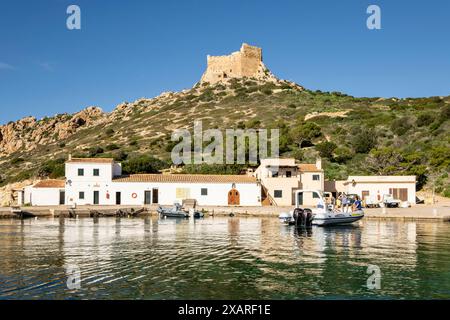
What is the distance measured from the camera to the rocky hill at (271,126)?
63.5 m

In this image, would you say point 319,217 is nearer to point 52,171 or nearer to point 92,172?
point 92,172

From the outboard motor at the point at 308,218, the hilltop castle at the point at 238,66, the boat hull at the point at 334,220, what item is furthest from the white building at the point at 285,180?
the hilltop castle at the point at 238,66

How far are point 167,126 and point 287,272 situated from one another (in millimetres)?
83855

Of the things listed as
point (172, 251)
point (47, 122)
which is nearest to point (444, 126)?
point (172, 251)

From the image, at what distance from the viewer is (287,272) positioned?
17.0 meters

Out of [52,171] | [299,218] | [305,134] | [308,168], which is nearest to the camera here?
[299,218]

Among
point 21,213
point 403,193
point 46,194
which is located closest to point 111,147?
point 46,194

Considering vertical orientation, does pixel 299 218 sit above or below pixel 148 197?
below

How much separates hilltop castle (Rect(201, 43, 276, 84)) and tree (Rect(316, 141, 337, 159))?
67.8 meters

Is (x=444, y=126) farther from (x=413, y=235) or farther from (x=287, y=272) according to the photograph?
(x=287, y=272)

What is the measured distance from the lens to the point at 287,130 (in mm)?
82375

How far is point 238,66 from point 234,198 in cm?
→ 9042

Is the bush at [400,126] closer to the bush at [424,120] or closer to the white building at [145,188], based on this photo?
the bush at [424,120]

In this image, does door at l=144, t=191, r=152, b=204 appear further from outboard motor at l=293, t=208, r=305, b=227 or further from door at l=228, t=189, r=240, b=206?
outboard motor at l=293, t=208, r=305, b=227
